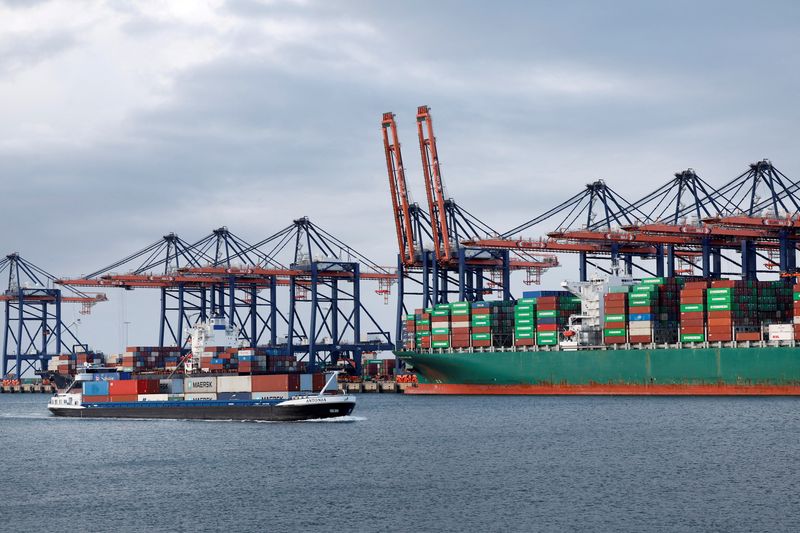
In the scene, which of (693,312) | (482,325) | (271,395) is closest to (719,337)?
(693,312)

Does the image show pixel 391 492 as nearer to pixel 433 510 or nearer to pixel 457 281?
pixel 433 510

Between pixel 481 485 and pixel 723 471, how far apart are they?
8.69m

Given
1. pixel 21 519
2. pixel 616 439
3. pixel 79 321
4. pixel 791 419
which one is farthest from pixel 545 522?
pixel 79 321

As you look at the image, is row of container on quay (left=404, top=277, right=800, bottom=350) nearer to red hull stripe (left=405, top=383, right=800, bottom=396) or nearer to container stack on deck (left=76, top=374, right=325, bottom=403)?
red hull stripe (left=405, top=383, right=800, bottom=396)

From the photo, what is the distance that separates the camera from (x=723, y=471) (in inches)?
1596

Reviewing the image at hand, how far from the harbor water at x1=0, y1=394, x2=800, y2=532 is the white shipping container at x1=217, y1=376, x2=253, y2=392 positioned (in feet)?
6.52

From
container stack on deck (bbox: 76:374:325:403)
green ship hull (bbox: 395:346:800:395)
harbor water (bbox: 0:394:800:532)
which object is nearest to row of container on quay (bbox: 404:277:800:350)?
green ship hull (bbox: 395:346:800:395)

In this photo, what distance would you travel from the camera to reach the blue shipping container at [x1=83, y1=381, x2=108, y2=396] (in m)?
71.6

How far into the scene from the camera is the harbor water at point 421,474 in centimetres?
3322

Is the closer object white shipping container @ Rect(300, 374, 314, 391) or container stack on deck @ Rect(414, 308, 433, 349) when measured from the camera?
white shipping container @ Rect(300, 374, 314, 391)

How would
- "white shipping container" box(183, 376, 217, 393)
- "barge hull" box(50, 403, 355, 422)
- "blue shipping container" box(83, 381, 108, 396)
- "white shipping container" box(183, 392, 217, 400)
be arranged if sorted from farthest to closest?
1. "blue shipping container" box(83, 381, 108, 396)
2. "white shipping container" box(183, 376, 217, 393)
3. "white shipping container" box(183, 392, 217, 400)
4. "barge hull" box(50, 403, 355, 422)

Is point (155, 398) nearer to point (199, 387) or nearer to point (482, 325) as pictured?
point (199, 387)

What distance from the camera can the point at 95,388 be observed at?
236 ft

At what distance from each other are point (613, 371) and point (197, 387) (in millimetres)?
30362
